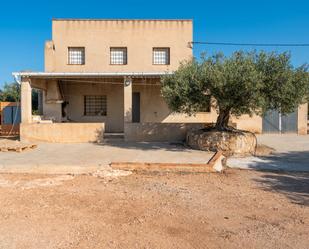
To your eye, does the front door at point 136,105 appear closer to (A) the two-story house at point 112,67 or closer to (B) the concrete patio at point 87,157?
(A) the two-story house at point 112,67

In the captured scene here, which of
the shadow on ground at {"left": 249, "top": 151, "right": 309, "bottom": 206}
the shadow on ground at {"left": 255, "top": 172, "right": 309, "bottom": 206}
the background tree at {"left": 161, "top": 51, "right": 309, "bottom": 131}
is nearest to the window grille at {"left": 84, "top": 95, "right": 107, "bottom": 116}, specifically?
the background tree at {"left": 161, "top": 51, "right": 309, "bottom": 131}

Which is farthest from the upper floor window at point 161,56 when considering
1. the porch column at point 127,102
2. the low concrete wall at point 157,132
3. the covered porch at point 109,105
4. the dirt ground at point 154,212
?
the dirt ground at point 154,212

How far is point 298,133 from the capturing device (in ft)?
64.4

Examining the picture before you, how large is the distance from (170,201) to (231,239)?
189 centimetres

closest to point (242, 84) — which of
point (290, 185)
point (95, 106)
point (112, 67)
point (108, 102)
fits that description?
point (290, 185)

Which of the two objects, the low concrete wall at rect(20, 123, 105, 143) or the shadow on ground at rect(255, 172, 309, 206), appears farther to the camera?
the low concrete wall at rect(20, 123, 105, 143)

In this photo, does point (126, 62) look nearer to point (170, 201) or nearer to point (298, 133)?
point (298, 133)

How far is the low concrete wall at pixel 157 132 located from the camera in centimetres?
1529

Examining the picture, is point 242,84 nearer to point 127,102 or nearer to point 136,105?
point 127,102

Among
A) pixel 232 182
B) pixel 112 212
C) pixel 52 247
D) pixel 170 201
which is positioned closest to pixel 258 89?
pixel 232 182

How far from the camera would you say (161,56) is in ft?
64.8

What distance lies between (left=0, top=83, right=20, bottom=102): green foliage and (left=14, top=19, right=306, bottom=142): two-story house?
60.4ft

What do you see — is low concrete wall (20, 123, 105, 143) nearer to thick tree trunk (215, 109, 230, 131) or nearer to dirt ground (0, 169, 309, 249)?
thick tree trunk (215, 109, 230, 131)

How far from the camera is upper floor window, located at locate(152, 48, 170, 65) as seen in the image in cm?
1969
